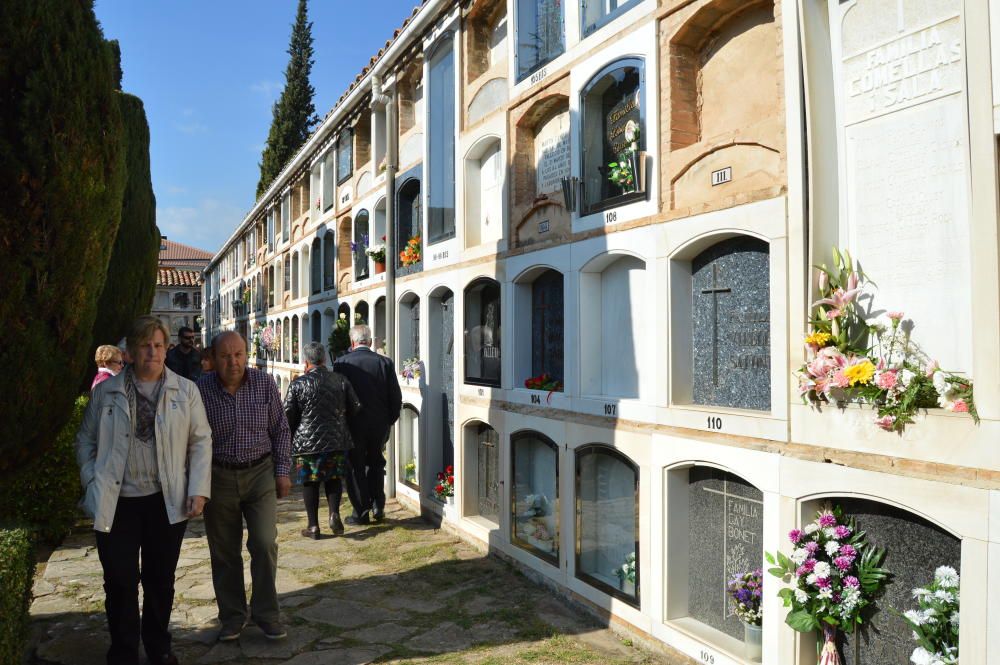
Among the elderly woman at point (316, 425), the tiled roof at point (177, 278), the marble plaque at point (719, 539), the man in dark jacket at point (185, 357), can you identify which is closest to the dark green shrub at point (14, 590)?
the elderly woman at point (316, 425)

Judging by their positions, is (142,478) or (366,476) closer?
(142,478)

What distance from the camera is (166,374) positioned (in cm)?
439

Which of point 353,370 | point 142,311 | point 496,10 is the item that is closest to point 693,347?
point 353,370

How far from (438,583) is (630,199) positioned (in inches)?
138

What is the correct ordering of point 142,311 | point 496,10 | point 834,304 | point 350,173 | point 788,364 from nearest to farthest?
point 834,304 → point 788,364 → point 496,10 → point 142,311 → point 350,173

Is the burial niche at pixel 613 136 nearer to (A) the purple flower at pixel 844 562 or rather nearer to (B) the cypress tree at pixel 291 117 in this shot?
(A) the purple flower at pixel 844 562

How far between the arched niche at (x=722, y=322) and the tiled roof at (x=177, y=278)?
53.5 meters

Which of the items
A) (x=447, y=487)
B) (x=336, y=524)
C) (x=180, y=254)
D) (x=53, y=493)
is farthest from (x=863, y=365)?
(x=180, y=254)

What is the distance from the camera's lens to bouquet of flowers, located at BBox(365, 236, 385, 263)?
11508 mm

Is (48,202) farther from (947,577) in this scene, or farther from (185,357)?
(185,357)

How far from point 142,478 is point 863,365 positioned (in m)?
3.75

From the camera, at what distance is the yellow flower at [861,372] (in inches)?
145

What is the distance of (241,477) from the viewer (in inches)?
189

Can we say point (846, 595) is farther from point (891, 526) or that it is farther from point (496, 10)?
point (496, 10)
